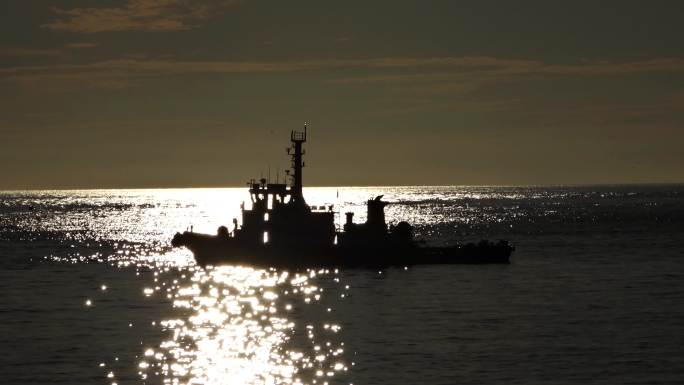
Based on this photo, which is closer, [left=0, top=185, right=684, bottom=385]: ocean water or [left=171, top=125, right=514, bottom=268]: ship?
[left=0, top=185, right=684, bottom=385]: ocean water

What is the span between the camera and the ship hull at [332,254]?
3036 inches

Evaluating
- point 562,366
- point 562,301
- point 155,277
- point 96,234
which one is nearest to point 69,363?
point 562,366

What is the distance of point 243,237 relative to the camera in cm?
7812

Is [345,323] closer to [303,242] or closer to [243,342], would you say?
[243,342]

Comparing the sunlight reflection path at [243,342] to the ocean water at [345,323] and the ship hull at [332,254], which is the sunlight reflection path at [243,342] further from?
the ship hull at [332,254]

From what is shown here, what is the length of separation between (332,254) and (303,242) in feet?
8.54

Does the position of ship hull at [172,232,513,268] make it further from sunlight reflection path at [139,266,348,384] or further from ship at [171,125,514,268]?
sunlight reflection path at [139,266,348,384]

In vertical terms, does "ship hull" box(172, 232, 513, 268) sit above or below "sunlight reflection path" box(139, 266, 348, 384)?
above

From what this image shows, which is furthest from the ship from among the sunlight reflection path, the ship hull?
the sunlight reflection path

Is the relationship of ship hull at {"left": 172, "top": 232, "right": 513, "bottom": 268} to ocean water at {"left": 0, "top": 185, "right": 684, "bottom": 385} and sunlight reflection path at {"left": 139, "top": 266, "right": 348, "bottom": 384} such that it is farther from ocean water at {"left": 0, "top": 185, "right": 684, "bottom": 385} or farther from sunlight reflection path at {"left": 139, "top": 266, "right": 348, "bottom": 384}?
sunlight reflection path at {"left": 139, "top": 266, "right": 348, "bottom": 384}

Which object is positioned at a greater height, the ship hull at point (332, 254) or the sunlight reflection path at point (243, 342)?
the ship hull at point (332, 254)

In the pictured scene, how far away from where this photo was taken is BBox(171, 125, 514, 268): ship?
252 ft

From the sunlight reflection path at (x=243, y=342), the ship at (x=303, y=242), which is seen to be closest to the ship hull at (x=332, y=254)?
the ship at (x=303, y=242)

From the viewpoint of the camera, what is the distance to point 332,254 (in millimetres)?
78750
